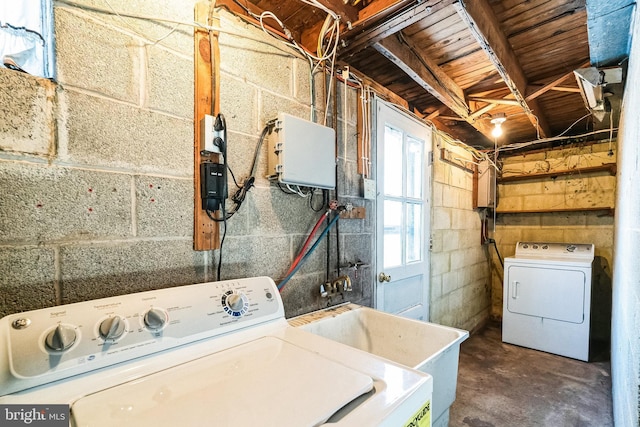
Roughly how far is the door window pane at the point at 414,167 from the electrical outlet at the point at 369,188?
22.4 inches

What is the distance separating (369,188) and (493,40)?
1.04 metres

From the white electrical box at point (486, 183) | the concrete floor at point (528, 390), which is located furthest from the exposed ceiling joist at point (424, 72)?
the concrete floor at point (528, 390)

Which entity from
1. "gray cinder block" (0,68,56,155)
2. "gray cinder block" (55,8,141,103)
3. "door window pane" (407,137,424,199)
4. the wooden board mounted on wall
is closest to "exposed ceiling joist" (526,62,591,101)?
"door window pane" (407,137,424,199)

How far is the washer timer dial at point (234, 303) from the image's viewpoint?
3.00 ft

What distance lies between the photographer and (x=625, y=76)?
1.83m

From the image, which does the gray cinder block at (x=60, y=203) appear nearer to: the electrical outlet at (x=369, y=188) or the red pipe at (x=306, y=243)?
the red pipe at (x=306, y=243)

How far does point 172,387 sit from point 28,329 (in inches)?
12.9

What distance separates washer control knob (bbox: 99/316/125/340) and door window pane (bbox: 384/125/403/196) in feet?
5.49

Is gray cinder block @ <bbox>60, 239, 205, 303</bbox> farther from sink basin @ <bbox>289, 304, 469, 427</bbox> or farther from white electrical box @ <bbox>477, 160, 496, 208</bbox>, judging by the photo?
white electrical box @ <bbox>477, 160, 496, 208</bbox>

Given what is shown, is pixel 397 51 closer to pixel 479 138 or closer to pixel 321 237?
pixel 321 237

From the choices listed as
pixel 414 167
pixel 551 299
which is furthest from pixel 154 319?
pixel 551 299

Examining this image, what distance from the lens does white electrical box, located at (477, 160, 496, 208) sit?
3.54 metres

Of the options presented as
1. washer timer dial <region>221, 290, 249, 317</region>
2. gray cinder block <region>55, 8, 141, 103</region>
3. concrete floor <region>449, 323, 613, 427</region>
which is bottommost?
concrete floor <region>449, 323, 613, 427</region>

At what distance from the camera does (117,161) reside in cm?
88
